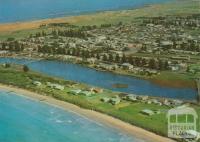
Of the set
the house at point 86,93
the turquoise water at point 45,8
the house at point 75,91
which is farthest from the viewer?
the turquoise water at point 45,8

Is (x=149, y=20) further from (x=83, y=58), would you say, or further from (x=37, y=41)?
(x=37, y=41)

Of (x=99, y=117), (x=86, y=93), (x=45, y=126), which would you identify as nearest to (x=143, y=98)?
(x=99, y=117)

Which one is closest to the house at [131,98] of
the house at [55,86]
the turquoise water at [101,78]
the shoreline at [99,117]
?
the turquoise water at [101,78]

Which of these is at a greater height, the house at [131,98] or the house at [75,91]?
the house at [75,91]

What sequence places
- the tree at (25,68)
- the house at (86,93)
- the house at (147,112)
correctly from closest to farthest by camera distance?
the house at (147,112), the house at (86,93), the tree at (25,68)

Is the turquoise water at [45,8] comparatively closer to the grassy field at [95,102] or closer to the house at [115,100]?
the grassy field at [95,102]

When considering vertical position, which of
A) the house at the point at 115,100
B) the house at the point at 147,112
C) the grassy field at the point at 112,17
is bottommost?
the house at the point at 147,112

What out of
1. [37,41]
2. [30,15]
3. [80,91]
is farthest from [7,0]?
[80,91]

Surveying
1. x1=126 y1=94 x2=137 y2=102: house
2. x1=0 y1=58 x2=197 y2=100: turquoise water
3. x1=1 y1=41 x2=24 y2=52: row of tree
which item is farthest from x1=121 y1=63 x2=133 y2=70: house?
x1=1 y1=41 x2=24 y2=52: row of tree
